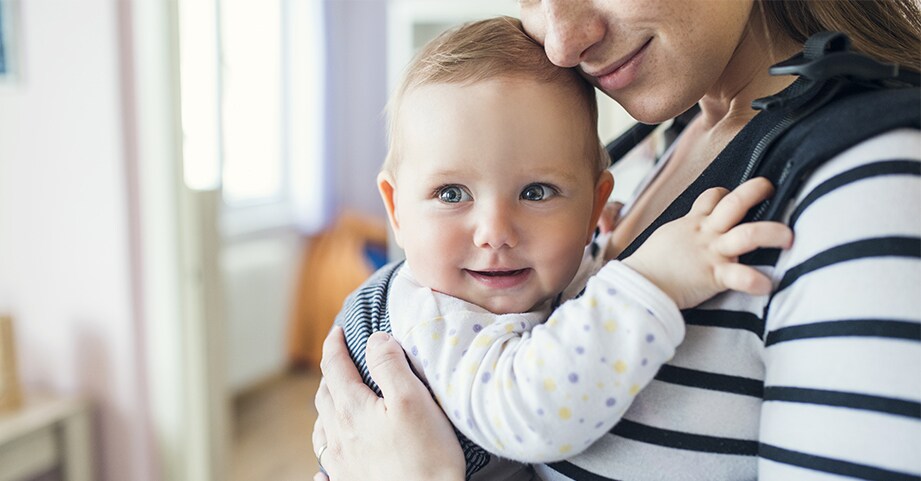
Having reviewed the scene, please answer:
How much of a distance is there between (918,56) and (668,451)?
1.91 ft

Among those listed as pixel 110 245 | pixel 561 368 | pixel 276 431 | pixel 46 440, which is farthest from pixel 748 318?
pixel 276 431

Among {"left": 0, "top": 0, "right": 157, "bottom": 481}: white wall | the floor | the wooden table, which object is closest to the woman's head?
{"left": 0, "top": 0, "right": 157, "bottom": 481}: white wall

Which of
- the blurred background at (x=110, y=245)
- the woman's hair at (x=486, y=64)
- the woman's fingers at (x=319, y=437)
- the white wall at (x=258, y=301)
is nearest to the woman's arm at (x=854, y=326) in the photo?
the woman's hair at (x=486, y=64)

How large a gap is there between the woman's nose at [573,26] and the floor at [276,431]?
9.16ft

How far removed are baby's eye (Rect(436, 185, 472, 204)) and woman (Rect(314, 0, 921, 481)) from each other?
0.19 m

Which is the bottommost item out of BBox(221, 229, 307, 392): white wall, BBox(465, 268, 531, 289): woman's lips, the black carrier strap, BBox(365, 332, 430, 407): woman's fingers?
BBox(221, 229, 307, 392): white wall

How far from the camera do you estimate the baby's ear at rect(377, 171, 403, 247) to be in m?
1.02

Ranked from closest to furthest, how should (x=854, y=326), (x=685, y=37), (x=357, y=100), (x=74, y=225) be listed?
(x=854, y=326) < (x=685, y=37) < (x=74, y=225) < (x=357, y=100)

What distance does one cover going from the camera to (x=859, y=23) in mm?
873

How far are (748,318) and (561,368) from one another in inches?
7.2

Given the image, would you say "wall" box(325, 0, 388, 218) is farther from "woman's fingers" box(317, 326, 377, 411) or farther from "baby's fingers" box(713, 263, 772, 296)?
"baby's fingers" box(713, 263, 772, 296)

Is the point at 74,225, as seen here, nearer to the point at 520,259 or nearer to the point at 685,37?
the point at 520,259

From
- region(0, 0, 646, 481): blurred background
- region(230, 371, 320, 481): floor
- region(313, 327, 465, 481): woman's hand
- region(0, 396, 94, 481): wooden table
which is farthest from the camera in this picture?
region(230, 371, 320, 481): floor

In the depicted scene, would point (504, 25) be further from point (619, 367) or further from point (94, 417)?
point (94, 417)
